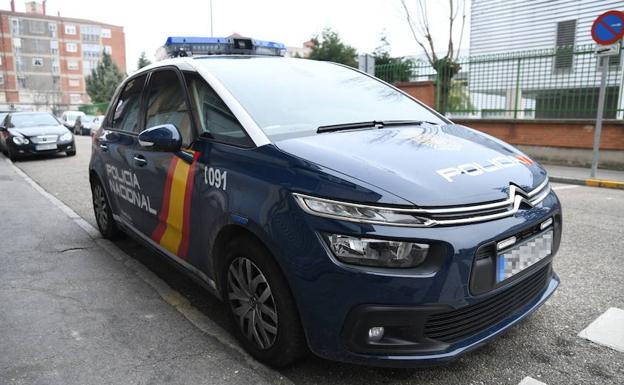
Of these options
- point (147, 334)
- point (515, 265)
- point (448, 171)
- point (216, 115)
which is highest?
point (216, 115)

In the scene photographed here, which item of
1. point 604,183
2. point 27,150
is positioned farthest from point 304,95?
point 27,150

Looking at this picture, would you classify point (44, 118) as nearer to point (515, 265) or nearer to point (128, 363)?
point (128, 363)

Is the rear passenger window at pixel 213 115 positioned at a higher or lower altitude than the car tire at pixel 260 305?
higher

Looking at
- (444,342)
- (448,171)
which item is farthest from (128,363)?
(448,171)

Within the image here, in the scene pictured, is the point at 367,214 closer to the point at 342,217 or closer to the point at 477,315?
the point at 342,217

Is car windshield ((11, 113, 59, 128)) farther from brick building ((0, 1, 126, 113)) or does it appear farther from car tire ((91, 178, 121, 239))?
brick building ((0, 1, 126, 113))

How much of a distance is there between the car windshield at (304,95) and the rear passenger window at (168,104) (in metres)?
0.28

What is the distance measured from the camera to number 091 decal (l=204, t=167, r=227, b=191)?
260 cm

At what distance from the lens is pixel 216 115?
287cm

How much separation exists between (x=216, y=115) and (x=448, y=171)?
1.39 m

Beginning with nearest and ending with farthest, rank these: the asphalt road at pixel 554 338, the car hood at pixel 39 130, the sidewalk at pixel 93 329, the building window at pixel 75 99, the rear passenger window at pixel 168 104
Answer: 1. the asphalt road at pixel 554 338
2. the sidewalk at pixel 93 329
3. the rear passenger window at pixel 168 104
4. the car hood at pixel 39 130
5. the building window at pixel 75 99

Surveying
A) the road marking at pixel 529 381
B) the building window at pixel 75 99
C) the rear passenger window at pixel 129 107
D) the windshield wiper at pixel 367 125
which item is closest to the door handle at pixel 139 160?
the rear passenger window at pixel 129 107

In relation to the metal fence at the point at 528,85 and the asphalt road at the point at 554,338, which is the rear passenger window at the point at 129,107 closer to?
the asphalt road at the point at 554,338

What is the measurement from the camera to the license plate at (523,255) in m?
2.19
